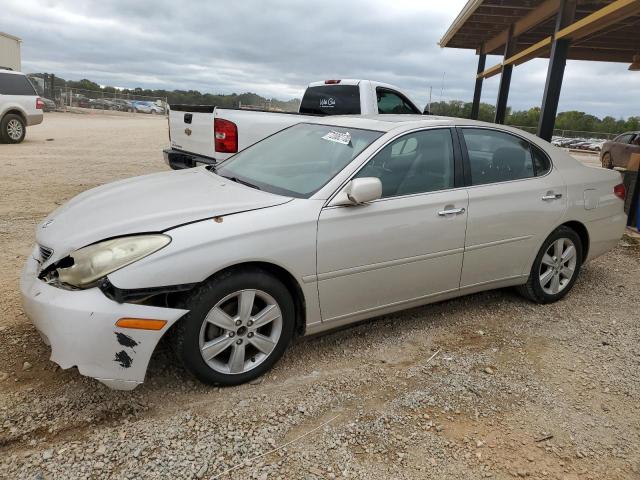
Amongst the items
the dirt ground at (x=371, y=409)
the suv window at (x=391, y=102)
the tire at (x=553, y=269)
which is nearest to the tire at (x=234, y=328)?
the dirt ground at (x=371, y=409)

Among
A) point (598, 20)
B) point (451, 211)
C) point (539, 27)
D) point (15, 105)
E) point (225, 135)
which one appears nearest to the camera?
point (451, 211)

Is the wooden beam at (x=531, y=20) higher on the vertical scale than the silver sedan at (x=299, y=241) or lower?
higher

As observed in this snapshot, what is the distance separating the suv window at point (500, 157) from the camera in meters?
3.98

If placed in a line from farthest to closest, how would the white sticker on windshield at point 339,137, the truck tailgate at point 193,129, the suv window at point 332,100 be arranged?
the suv window at point 332,100, the truck tailgate at point 193,129, the white sticker on windshield at point 339,137

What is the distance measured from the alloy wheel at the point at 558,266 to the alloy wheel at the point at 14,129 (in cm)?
1507

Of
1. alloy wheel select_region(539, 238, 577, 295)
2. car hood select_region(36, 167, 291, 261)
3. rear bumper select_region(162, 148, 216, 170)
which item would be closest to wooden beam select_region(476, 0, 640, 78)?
alloy wheel select_region(539, 238, 577, 295)

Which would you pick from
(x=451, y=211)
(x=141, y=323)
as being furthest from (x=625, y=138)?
(x=141, y=323)

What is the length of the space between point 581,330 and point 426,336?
4.31 ft

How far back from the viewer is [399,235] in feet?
11.2

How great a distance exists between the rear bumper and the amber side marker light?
427 cm

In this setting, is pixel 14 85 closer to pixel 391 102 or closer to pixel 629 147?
pixel 391 102

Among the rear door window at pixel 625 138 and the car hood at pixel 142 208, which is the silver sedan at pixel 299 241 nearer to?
the car hood at pixel 142 208

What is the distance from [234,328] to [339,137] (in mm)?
1685

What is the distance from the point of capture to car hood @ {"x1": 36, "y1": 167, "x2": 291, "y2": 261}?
282 centimetres
